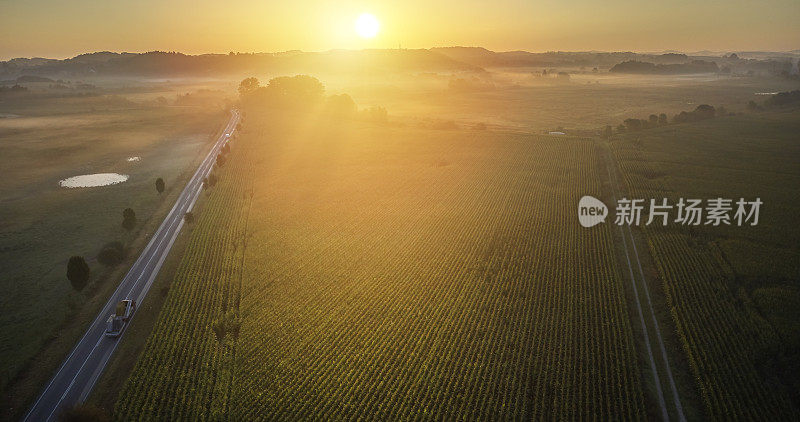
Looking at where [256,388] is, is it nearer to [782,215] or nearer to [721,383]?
[721,383]

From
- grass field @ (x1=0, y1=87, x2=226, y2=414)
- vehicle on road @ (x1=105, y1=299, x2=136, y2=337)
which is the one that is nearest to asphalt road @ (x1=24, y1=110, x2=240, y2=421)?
vehicle on road @ (x1=105, y1=299, x2=136, y2=337)

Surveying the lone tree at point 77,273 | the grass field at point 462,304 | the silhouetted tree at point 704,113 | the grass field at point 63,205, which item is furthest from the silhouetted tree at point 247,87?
the silhouetted tree at point 704,113

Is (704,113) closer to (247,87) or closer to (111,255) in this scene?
(111,255)

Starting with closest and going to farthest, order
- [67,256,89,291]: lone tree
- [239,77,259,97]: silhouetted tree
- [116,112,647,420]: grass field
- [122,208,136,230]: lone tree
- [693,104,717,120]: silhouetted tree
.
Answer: [116,112,647,420]: grass field
[67,256,89,291]: lone tree
[122,208,136,230]: lone tree
[693,104,717,120]: silhouetted tree
[239,77,259,97]: silhouetted tree

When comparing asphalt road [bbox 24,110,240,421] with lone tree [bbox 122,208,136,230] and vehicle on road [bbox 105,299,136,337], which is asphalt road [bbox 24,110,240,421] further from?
lone tree [bbox 122,208,136,230]

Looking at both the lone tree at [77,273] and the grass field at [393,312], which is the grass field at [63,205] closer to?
the lone tree at [77,273]
